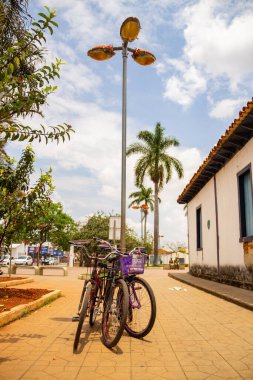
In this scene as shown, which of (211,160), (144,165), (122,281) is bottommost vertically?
(122,281)

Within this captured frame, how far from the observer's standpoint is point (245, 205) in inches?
390

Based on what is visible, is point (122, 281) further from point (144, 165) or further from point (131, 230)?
point (131, 230)

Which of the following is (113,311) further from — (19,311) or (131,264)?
(19,311)

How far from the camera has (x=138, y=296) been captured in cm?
455

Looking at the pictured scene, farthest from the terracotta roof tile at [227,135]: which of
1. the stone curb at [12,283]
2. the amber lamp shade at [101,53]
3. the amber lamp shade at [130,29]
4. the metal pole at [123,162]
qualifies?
the stone curb at [12,283]

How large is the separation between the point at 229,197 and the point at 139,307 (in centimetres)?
727

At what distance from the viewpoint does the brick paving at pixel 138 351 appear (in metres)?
3.14

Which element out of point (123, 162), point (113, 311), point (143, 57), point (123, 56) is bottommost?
point (113, 311)

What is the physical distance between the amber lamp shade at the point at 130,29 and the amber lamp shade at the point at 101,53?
0.56m

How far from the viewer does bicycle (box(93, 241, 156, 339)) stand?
14.2 feet

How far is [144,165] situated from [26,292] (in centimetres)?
2633

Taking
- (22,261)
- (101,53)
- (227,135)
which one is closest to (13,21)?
(101,53)

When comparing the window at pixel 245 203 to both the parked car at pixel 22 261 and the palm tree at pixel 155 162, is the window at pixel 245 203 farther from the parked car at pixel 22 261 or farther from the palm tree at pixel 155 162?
the parked car at pixel 22 261

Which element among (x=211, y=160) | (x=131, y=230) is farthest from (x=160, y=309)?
(x=131, y=230)
